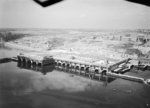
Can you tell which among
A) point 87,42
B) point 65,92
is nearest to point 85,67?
point 87,42

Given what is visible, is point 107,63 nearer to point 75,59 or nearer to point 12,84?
point 75,59

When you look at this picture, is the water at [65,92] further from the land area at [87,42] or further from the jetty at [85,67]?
the land area at [87,42]

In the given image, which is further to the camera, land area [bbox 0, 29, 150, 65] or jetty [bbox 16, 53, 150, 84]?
jetty [bbox 16, 53, 150, 84]

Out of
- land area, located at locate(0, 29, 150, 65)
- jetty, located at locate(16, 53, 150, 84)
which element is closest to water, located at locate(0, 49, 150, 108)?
jetty, located at locate(16, 53, 150, 84)

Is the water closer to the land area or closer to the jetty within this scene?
the jetty

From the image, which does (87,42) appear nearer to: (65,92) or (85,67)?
(85,67)

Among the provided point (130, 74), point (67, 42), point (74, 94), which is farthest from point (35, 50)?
point (130, 74)

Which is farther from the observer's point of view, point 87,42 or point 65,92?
point 87,42
